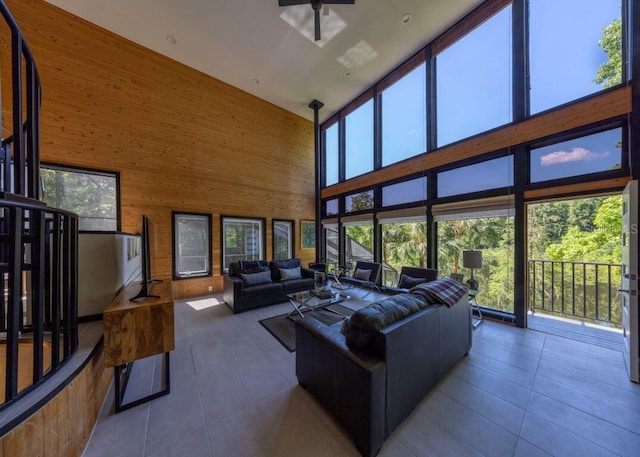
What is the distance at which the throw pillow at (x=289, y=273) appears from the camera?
4941 mm

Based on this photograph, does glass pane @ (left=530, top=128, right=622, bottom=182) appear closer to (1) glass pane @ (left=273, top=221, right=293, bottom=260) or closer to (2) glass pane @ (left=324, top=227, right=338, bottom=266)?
(2) glass pane @ (left=324, top=227, right=338, bottom=266)

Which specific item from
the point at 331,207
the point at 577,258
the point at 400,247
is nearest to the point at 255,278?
the point at 400,247

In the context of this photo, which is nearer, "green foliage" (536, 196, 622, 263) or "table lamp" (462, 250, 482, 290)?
"table lamp" (462, 250, 482, 290)

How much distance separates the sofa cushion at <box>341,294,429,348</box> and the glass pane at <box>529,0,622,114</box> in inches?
152

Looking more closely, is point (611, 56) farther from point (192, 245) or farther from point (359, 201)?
point (192, 245)

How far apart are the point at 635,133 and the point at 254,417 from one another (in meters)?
4.97

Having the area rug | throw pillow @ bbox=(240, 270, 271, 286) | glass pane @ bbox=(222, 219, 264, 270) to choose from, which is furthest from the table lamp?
glass pane @ bbox=(222, 219, 264, 270)

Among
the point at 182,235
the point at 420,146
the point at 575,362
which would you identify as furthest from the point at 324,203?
the point at 575,362

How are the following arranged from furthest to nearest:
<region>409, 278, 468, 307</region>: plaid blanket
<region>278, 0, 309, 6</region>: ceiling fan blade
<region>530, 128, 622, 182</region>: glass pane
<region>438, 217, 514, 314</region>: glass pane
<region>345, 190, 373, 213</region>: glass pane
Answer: <region>345, 190, 373, 213</region>: glass pane, <region>438, 217, 514, 314</region>: glass pane, <region>278, 0, 309, 6</region>: ceiling fan blade, <region>530, 128, 622, 182</region>: glass pane, <region>409, 278, 468, 307</region>: plaid blanket

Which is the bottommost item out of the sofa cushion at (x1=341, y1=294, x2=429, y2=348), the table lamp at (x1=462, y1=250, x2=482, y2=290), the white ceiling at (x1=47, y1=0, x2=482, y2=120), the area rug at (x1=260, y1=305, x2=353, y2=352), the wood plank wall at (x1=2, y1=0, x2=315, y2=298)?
the area rug at (x1=260, y1=305, x2=353, y2=352)

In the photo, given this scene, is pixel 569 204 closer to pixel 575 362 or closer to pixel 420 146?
pixel 420 146

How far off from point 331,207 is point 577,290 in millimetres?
5616

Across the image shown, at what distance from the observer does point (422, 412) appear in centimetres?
180

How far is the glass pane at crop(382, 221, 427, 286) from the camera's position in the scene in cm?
507
